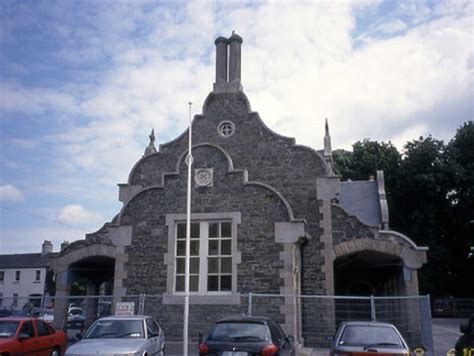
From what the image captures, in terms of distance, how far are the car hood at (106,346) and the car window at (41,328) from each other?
3674 millimetres

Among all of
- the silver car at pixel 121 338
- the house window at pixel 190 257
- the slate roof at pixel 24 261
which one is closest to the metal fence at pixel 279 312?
the house window at pixel 190 257

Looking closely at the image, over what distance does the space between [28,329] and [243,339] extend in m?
6.76

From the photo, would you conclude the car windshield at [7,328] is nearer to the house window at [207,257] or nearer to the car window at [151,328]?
the car window at [151,328]

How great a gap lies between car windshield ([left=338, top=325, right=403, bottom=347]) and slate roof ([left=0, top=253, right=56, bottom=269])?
2154 inches

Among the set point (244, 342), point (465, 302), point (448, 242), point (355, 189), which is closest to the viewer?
point (244, 342)

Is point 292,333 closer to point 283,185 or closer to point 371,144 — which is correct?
point 283,185

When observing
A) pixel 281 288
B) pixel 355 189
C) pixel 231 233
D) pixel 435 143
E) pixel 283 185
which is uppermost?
pixel 435 143

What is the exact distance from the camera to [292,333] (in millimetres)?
15641

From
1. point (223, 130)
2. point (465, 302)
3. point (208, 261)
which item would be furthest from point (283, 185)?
point (465, 302)

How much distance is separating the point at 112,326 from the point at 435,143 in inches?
1718

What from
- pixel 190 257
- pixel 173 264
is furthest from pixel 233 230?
pixel 173 264

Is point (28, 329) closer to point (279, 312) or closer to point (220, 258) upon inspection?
point (220, 258)

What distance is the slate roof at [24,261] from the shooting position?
196ft

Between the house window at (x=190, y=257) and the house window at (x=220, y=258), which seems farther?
the house window at (x=190, y=257)
